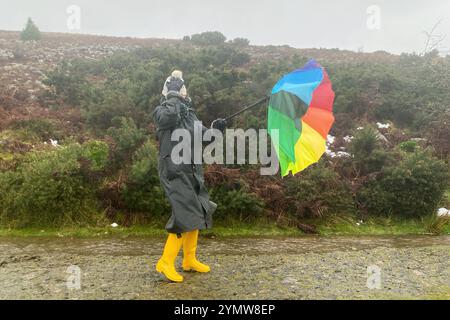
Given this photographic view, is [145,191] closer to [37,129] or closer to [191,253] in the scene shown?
[191,253]

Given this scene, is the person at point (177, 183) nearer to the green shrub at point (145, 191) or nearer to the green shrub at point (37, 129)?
the green shrub at point (145, 191)

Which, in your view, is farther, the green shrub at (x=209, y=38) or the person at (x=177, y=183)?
the green shrub at (x=209, y=38)

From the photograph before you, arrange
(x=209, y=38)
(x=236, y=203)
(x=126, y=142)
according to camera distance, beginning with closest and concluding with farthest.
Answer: (x=236, y=203) → (x=126, y=142) → (x=209, y=38)

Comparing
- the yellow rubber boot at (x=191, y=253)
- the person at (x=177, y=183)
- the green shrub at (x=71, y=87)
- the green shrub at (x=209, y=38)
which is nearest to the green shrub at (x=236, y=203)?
the yellow rubber boot at (x=191, y=253)

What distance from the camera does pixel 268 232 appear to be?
688 centimetres

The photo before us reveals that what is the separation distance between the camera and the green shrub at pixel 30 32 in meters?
20.6

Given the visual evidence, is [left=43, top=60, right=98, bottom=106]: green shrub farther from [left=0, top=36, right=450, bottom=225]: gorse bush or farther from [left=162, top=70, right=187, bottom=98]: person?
[left=162, top=70, right=187, bottom=98]: person

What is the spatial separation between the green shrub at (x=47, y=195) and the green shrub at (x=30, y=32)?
16.0 meters

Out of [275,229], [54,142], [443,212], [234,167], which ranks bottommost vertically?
[275,229]

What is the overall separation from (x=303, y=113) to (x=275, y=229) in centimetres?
280

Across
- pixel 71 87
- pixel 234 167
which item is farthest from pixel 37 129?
pixel 234 167

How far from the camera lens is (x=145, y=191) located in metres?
6.96
